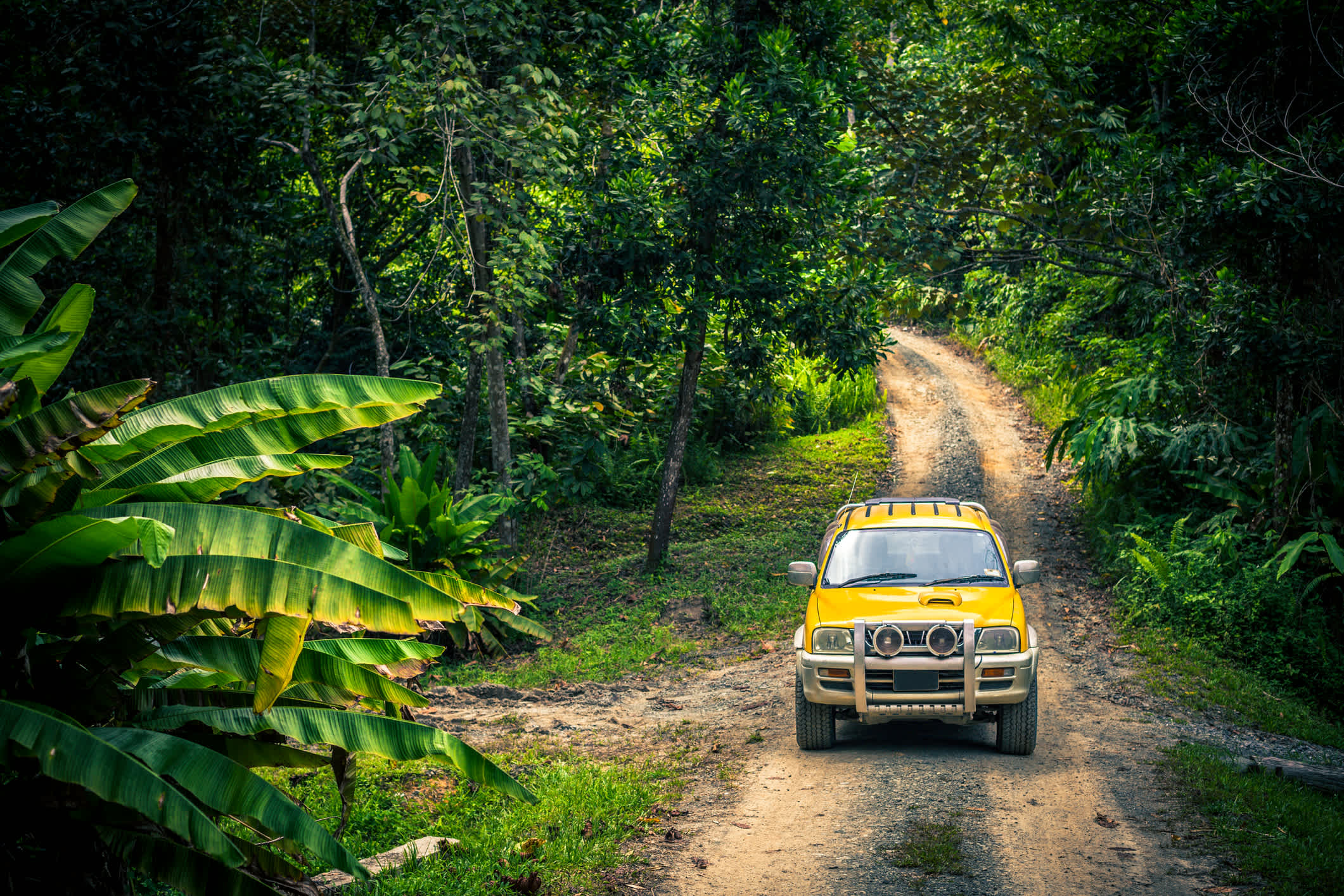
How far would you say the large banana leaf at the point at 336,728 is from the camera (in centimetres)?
368

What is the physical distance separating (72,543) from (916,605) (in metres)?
5.79

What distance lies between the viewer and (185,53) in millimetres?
12797

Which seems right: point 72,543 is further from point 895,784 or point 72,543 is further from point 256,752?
point 895,784

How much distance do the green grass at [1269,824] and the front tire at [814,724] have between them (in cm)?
263

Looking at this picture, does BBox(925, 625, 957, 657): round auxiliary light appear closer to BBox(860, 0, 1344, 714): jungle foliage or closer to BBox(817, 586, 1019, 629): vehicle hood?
BBox(817, 586, 1019, 629): vehicle hood

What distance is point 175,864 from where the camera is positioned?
3.50 m

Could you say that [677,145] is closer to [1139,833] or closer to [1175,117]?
[1175,117]

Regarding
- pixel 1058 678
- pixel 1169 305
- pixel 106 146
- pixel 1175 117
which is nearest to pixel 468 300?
pixel 106 146

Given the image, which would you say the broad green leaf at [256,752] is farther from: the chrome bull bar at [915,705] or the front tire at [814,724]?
the front tire at [814,724]

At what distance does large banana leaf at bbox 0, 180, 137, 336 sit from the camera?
12.9ft

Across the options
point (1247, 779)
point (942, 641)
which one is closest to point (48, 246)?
point (942, 641)

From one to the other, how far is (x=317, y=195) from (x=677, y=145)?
6641mm

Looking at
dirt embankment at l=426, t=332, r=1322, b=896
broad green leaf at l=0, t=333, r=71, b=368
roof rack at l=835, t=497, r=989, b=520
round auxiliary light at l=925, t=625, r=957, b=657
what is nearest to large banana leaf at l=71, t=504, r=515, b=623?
broad green leaf at l=0, t=333, r=71, b=368

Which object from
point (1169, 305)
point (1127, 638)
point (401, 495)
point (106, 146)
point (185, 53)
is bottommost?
point (1127, 638)
